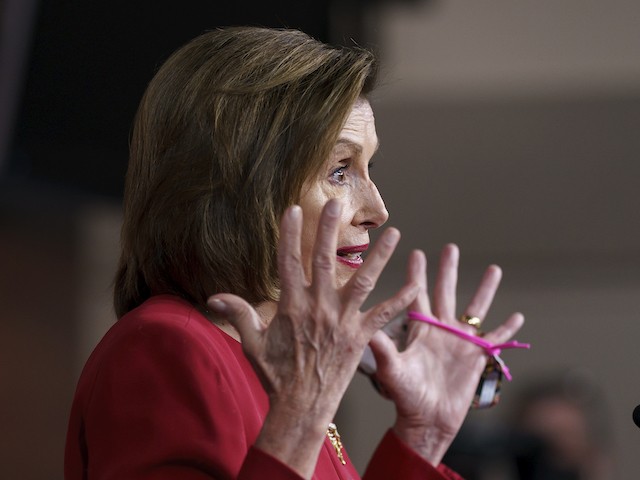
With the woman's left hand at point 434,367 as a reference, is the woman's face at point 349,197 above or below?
above

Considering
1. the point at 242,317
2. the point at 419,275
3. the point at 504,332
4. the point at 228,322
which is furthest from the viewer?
the point at 504,332

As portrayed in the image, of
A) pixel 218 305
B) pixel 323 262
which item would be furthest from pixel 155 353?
pixel 323 262

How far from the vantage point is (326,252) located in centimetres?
140

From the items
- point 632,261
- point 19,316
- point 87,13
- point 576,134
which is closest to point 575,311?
point 632,261

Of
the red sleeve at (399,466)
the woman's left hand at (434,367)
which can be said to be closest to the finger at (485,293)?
the woman's left hand at (434,367)

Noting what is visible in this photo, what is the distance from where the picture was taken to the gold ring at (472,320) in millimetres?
1981

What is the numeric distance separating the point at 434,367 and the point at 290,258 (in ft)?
1.89

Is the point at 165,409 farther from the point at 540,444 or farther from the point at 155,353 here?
the point at 540,444

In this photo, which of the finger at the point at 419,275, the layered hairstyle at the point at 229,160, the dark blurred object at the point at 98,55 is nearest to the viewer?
the layered hairstyle at the point at 229,160

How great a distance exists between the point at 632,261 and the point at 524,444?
2.21 m

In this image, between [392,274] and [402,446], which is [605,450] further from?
[402,446]

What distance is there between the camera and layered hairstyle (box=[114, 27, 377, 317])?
1688mm

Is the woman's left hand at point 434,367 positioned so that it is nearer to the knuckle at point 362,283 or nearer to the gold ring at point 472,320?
the gold ring at point 472,320

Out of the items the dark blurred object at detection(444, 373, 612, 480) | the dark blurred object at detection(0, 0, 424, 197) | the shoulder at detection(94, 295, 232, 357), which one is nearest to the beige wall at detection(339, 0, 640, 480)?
the dark blurred object at detection(444, 373, 612, 480)
